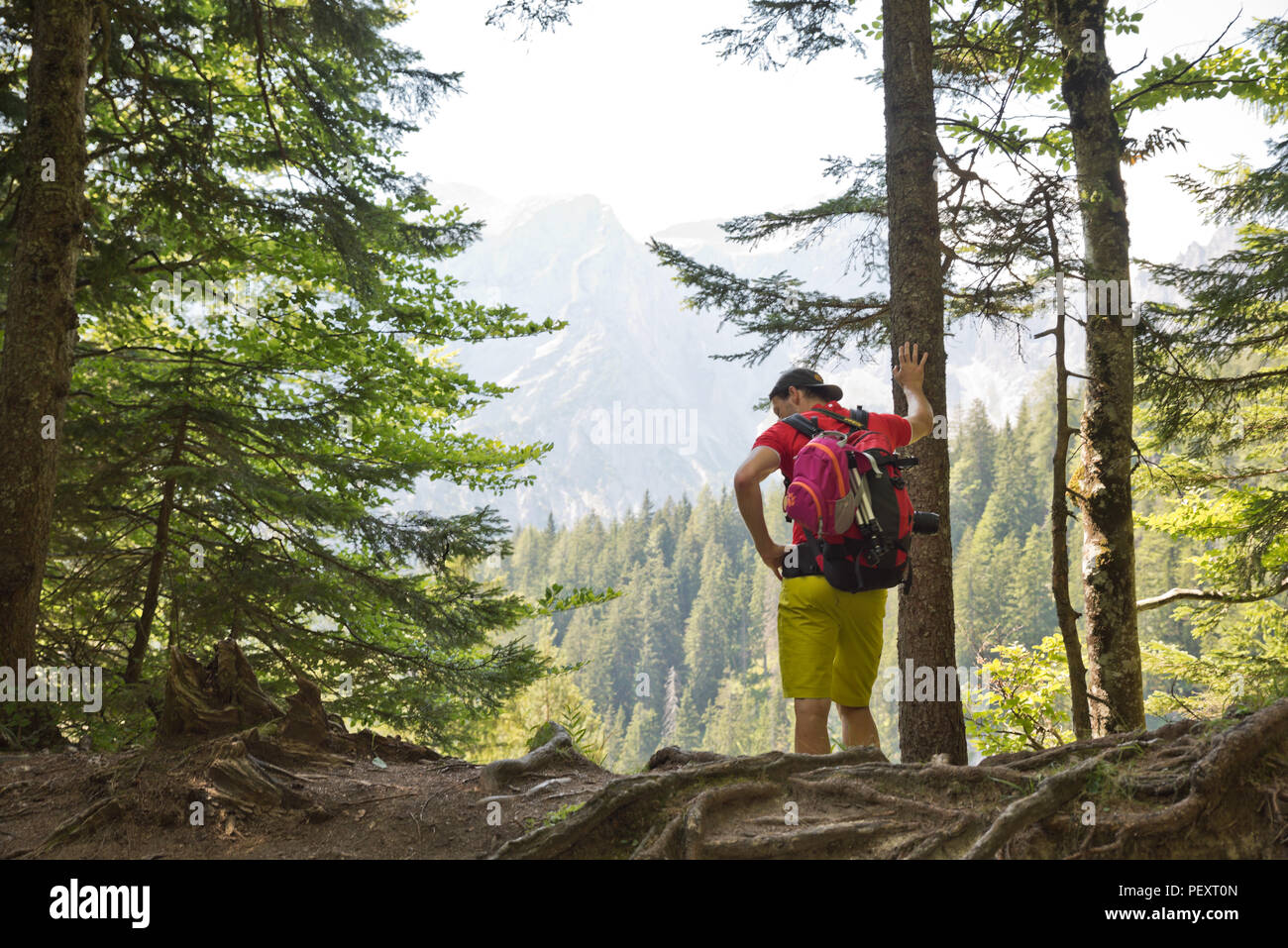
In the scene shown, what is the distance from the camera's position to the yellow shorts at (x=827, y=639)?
3.98 meters

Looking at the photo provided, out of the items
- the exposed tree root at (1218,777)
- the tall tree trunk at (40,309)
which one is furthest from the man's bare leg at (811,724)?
the tall tree trunk at (40,309)

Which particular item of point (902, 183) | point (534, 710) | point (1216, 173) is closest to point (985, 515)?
point (534, 710)

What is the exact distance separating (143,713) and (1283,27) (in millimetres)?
12635

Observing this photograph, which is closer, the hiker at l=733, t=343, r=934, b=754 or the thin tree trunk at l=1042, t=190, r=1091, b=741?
the hiker at l=733, t=343, r=934, b=754

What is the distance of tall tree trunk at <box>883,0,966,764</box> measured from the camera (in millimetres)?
5230

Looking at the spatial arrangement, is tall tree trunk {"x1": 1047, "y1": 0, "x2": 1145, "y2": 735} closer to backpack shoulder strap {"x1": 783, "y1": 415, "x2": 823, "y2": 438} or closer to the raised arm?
the raised arm

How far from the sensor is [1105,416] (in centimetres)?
729

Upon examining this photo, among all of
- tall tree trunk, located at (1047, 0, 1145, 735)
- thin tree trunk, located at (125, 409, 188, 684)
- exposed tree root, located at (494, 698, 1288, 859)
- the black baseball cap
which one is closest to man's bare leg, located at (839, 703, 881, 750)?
exposed tree root, located at (494, 698, 1288, 859)

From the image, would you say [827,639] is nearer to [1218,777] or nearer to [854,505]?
[854,505]

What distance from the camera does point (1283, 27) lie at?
7879mm

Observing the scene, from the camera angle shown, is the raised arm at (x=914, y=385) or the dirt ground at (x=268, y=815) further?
the raised arm at (x=914, y=385)

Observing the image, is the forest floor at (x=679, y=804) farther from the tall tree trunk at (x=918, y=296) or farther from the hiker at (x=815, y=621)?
the tall tree trunk at (x=918, y=296)

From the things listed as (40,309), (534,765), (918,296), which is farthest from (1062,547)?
(40,309)
